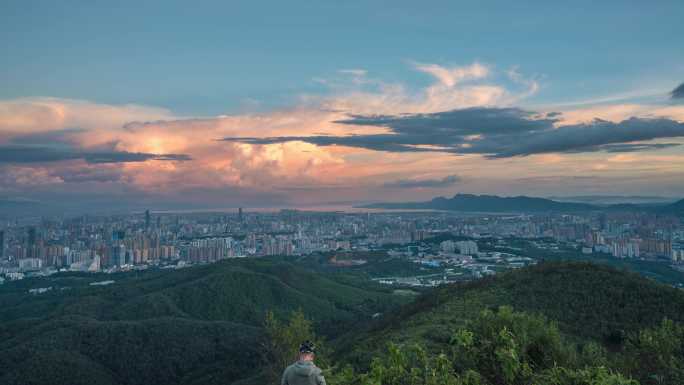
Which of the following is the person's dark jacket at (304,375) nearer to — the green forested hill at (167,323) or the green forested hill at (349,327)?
the green forested hill at (349,327)

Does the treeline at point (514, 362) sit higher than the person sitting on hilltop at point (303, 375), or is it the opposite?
the person sitting on hilltop at point (303, 375)

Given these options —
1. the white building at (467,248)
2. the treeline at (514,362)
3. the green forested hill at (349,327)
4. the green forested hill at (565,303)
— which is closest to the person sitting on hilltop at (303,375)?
the treeline at (514,362)

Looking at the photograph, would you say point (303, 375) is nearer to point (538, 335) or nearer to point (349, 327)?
point (538, 335)

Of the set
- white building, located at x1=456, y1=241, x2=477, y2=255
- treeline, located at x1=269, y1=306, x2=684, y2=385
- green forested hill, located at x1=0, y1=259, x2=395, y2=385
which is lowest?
→ green forested hill, located at x1=0, y1=259, x2=395, y2=385

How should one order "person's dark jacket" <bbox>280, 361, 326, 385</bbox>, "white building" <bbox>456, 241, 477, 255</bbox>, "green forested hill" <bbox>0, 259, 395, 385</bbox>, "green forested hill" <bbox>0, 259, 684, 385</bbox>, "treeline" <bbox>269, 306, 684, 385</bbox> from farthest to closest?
"white building" <bbox>456, 241, 477, 255</bbox>
"green forested hill" <bbox>0, 259, 395, 385</bbox>
"green forested hill" <bbox>0, 259, 684, 385</bbox>
"treeline" <bbox>269, 306, 684, 385</bbox>
"person's dark jacket" <bbox>280, 361, 326, 385</bbox>

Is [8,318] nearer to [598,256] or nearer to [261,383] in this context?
[261,383]

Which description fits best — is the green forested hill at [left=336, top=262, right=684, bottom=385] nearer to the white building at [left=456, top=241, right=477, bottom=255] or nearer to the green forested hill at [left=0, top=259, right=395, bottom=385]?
the green forested hill at [left=0, top=259, right=395, bottom=385]

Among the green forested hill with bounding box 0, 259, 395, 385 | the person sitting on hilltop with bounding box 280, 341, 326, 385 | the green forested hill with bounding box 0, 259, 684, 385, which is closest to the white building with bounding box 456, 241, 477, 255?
the green forested hill with bounding box 0, 259, 684, 385

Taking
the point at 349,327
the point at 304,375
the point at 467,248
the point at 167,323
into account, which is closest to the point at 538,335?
the point at 304,375

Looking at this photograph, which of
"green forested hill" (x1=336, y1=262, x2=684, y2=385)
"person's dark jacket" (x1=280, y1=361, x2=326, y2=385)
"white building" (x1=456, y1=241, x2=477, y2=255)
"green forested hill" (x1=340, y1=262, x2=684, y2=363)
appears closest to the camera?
"person's dark jacket" (x1=280, y1=361, x2=326, y2=385)
